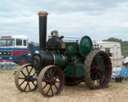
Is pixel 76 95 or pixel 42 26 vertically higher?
pixel 42 26

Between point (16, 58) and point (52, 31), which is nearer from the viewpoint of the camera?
point (52, 31)

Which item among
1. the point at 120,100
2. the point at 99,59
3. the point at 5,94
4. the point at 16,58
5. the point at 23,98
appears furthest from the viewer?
the point at 16,58

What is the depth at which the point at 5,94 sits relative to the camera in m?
12.0

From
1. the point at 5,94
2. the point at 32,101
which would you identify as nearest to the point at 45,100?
the point at 32,101

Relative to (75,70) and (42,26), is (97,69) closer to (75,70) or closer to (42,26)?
(75,70)

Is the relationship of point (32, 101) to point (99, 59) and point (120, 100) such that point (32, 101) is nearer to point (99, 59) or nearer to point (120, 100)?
point (120, 100)

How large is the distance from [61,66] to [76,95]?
3.80 ft

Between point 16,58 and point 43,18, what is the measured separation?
15.0 m

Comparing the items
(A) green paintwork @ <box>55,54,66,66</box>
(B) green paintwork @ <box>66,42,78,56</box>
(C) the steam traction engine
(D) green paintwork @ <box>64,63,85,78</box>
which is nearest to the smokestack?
(C) the steam traction engine

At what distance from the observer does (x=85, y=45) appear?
1295 cm

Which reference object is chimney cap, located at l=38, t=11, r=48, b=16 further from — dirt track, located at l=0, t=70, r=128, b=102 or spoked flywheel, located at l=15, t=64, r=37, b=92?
dirt track, located at l=0, t=70, r=128, b=102

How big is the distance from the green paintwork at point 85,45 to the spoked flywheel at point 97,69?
0.20 metres

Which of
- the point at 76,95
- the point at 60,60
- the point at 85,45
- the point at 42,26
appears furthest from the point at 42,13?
the point at 76,95

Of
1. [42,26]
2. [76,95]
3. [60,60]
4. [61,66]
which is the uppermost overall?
[42,26]
